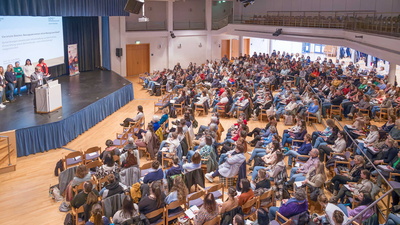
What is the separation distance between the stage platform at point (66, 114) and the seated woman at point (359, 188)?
24.0ft

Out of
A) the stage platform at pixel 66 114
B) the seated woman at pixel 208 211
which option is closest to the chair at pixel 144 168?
the seated woman at pixel 208 211

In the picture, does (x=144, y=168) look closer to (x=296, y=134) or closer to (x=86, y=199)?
(x=86, y=199)

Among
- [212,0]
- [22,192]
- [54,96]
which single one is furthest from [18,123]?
[212,0]

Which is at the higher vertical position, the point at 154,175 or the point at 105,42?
the point at 105,42

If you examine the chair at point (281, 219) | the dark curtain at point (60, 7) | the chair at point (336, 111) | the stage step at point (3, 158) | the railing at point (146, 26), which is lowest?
the stage step at point (3, 158)

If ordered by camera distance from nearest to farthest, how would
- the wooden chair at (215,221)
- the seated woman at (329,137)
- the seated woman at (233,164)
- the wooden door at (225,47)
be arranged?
1. the wooden chair at (215,221)
2. the seated woman at (233,164)
3. the seated woman at (329,137)
4. the wooden door at (225,47)

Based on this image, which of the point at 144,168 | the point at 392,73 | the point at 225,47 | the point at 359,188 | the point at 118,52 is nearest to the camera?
the point at 359,188

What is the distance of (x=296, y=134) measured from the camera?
9648 mm

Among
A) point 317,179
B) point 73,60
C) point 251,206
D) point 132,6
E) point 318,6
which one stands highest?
point 318,6

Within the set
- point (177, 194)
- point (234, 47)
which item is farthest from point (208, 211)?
point (234, 47)

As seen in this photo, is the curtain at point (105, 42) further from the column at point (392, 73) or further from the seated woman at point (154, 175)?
the seated woman at point (154, 175)

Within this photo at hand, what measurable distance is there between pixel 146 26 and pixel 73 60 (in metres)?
7.16

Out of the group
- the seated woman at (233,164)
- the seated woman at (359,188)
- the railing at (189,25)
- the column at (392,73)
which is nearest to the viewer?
the seated woman at (359,188)

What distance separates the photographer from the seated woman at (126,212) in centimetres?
542
